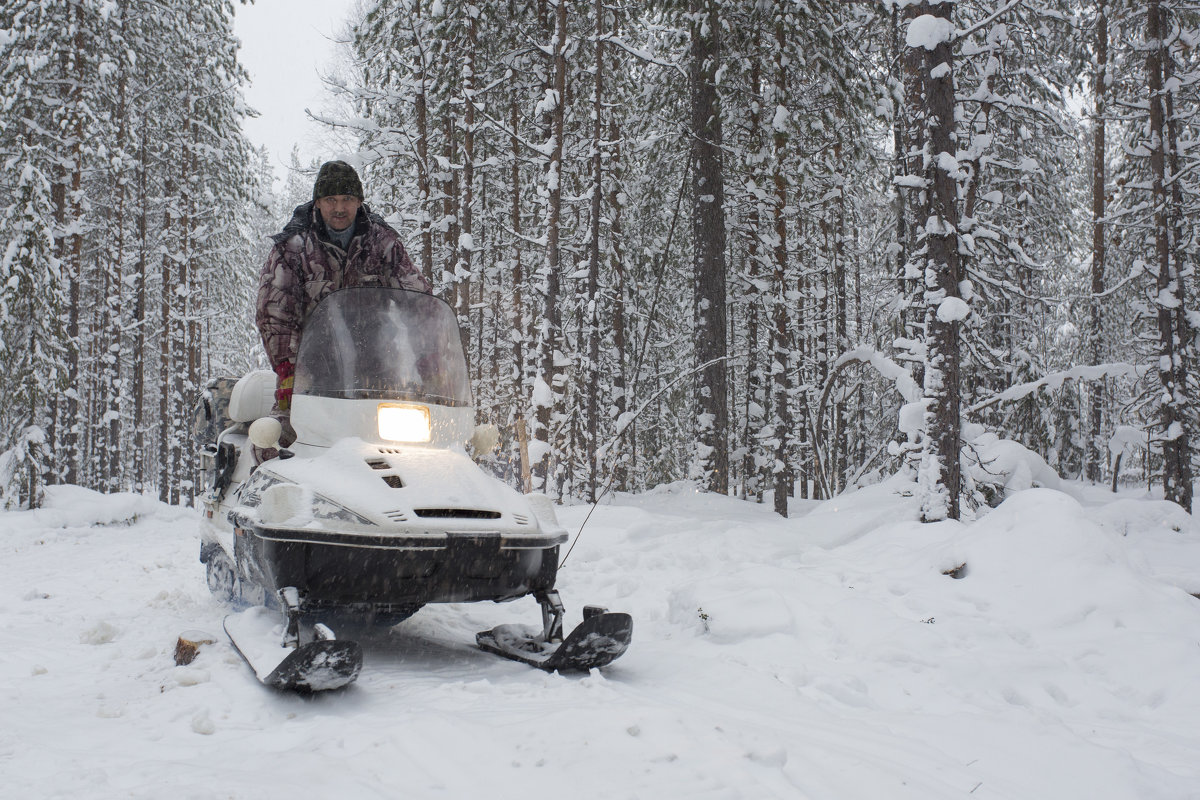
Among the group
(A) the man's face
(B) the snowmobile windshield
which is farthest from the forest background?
(A) the man's face

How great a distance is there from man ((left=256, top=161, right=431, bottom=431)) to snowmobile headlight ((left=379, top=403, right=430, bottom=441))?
754mm

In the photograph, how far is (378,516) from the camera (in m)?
3.33

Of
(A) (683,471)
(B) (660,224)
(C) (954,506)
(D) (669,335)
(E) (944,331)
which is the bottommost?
(A) (683,471)

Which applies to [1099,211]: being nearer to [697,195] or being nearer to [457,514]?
[697,195]

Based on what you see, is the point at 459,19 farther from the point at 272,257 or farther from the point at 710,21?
the point at 272,257

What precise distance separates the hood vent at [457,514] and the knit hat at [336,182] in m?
2.39

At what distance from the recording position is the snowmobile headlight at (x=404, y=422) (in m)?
4.05

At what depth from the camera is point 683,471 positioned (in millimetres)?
27797

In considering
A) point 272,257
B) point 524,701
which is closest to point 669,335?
point 272,257

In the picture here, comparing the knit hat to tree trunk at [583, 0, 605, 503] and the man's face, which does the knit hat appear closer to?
the man's face

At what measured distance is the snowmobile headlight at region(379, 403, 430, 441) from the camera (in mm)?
4055

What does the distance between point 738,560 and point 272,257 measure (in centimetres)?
407

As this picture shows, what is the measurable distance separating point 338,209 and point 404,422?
1.64 m

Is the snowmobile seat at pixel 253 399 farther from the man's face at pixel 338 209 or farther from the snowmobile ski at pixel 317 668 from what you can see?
the snowmobile ski at pixel 317 668
